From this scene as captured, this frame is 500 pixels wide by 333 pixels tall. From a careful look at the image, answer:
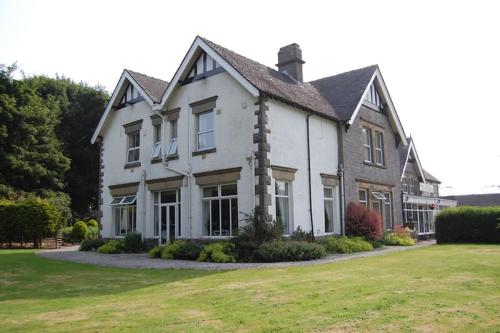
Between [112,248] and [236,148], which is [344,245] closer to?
[236,148]

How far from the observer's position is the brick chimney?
24.2 metres

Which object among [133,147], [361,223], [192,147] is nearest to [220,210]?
[192,147]

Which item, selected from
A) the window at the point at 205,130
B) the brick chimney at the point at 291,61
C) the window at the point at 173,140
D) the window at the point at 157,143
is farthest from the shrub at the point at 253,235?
the brick chimney at the point at 291,61

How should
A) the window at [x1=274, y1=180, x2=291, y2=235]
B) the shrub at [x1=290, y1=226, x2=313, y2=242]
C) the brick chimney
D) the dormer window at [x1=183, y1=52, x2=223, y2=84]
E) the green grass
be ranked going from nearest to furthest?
1. the green grass
2. the shrub at [x1=290, y1=226, x2=313, y2=242]
3. the window at [x1=274, y1=180, x2=291, y2=235]
4. the dormer window at [x1=183, y1=52, x2=223, y2=84]
5. the brick chimney

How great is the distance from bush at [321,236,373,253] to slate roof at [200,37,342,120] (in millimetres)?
5583

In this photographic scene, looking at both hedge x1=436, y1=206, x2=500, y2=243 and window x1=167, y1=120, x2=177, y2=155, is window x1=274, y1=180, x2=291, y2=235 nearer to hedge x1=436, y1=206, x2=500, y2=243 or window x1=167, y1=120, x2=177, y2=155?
window x1=167, y1=120, x2=177, y2=155

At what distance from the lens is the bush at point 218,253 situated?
50.7 ft

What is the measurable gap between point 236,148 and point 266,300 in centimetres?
1078

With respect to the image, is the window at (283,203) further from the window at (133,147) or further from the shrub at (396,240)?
the window at (133,147)

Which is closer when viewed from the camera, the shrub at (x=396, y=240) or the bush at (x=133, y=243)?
the bush at (x=133, y=243)

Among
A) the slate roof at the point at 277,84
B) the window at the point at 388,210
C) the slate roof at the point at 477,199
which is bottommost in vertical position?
the window at the point at 388,210

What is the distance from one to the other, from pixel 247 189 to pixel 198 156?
308 cm

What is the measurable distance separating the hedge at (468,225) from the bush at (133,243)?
14503 millimetres

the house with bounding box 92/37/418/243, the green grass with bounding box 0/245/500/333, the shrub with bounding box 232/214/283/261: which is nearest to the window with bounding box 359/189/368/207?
the house with bounding box 92/37/418/243
